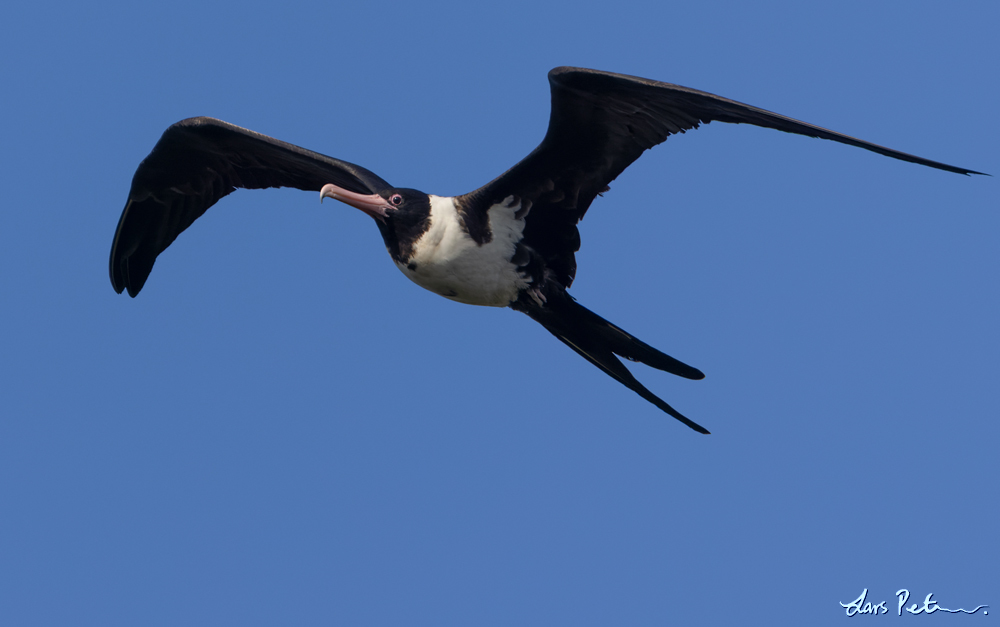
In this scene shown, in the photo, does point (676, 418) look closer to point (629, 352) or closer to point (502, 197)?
point (629, 352)

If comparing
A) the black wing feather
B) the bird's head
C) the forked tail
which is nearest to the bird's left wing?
the bird's head

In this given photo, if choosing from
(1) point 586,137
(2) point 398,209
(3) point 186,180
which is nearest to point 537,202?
(1) point 586,137

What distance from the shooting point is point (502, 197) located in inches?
223

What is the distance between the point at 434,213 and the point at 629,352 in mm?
1295

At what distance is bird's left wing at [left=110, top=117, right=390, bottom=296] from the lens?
20.5 ft

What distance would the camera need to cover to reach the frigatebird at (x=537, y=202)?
17.2 ft

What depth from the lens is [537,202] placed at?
225 inches

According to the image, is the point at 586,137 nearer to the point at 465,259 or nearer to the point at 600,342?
the point at 465,259

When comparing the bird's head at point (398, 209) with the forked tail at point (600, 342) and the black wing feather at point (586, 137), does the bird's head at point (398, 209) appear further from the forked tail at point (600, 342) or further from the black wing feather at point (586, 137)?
the forked tail at point (600, 342)

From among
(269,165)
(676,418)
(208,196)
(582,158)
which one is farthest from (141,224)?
(676,418)

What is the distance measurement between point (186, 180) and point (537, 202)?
226 cm

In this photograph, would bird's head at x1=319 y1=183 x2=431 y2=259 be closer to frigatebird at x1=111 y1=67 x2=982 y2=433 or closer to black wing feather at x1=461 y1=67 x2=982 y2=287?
frigatebird at x1=111 y1=67 x2=982 y2=433

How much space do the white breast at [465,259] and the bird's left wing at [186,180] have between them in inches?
32.3

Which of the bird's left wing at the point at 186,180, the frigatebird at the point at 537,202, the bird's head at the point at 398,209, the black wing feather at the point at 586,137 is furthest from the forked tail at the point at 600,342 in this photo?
the bird's left wing at the point at 186,180
